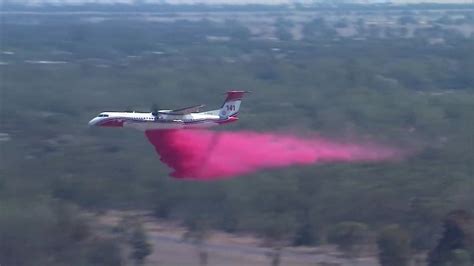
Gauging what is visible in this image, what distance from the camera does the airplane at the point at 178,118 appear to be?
90.1 feet

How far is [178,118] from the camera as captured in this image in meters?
27.4

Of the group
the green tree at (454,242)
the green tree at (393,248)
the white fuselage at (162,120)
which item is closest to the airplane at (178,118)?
the white fuselage at (162,120)

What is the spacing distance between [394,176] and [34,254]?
14.9 metres

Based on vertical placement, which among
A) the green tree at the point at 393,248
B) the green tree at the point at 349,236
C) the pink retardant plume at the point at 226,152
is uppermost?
the pink retardant plume at the point at 226,152

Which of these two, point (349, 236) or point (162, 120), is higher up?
point (162, 120)

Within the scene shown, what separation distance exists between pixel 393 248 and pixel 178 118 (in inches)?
287

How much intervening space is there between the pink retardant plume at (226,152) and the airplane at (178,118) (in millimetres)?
439

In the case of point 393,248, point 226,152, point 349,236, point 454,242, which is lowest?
point 393,248

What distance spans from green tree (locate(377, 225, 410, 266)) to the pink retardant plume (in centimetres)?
492

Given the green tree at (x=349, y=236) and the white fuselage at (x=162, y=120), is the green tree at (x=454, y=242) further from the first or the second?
the white fuselage at (x=162, y=120)

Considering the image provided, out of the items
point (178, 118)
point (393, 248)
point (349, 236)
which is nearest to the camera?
point (178, 118)

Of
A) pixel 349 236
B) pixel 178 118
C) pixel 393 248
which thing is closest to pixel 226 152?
pixel 178 118

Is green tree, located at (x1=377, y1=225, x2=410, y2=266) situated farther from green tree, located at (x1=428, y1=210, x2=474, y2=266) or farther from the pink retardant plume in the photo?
the pink retardant plume

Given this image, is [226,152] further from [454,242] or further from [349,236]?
[454,242]
